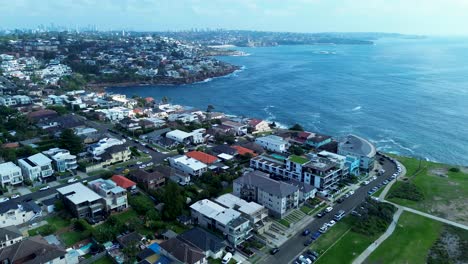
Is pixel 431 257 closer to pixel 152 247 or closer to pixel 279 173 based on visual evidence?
pixel 279 173

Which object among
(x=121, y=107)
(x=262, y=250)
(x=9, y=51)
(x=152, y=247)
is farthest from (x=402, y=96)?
(x=9, y=51)

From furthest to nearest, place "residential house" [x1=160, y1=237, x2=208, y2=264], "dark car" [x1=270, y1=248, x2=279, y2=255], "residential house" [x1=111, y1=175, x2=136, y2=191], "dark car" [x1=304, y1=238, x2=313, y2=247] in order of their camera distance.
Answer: "residential house" [x1=111, y1=175, x2=136, y2=191], "dark car" [x1=304, y1=238, x2=313, y2=247], "dark car" [x1=270, y1=248, x2=279, y2=255], "residential house" [x1=160, y1=237, x2=208, y2=264]

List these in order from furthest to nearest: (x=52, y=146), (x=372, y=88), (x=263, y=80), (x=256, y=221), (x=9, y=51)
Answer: (x=9, y=51) → (x=263, y=80) → (x=372, y=88) → (x=52, y=146) → (x=256, y=221)

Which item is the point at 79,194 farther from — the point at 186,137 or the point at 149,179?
the point at 186,137

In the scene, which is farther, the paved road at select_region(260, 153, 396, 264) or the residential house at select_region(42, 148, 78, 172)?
the residential house at select_region(42, 148, 78, 172)

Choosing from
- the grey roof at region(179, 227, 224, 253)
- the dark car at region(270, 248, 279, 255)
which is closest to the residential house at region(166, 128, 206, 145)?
the grey roof at region(179, 227, 224, 253)

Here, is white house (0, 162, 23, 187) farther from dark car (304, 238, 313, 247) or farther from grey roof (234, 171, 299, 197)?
dark car (304, 238, 313, 247)

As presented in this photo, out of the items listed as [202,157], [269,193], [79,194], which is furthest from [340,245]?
[79,194]
